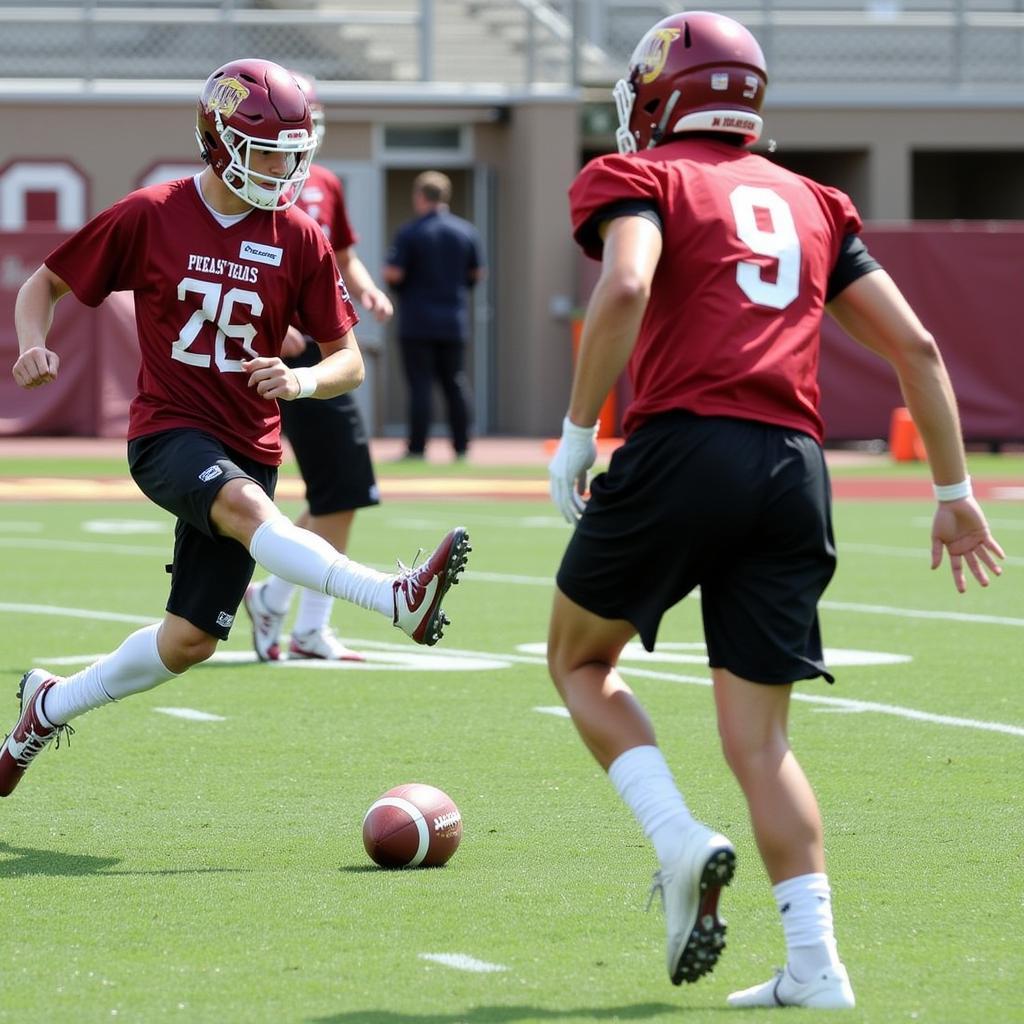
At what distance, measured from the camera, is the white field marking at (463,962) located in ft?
14.4

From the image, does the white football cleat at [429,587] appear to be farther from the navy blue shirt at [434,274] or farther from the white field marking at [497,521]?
the navy blue shirt at [434,274]

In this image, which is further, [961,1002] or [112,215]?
[112,215]

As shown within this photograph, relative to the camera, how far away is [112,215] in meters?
5.91

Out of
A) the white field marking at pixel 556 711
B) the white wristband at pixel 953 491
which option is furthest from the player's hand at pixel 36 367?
the white field marking at pixel 556 711

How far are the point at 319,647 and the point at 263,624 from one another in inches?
10.1

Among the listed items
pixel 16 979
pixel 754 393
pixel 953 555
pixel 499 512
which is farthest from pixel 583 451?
pixel 499 512

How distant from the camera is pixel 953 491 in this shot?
4.46m

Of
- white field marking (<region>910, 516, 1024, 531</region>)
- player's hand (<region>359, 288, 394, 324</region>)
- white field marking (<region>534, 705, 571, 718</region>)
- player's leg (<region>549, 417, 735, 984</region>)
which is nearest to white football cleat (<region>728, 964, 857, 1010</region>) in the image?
player's leg (<region>549, 417, 735, 984</region>)

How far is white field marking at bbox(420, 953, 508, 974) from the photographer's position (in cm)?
438

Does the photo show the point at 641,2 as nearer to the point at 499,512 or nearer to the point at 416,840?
the point at 499,512

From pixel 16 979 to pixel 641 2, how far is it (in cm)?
2338

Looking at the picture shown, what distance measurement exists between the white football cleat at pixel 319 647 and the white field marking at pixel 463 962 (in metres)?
4.51

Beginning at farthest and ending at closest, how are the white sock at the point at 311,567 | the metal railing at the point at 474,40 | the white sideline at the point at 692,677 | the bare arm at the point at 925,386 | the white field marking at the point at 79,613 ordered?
the metal railing at the point at 474,40, the white field marking at the point at 79,613, the white sideline at the point at 692,677, the white sock at the point at 311,567, the bare arm at the point at 925,386

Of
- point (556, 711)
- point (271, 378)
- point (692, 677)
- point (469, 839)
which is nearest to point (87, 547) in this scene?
point (692, 677)
